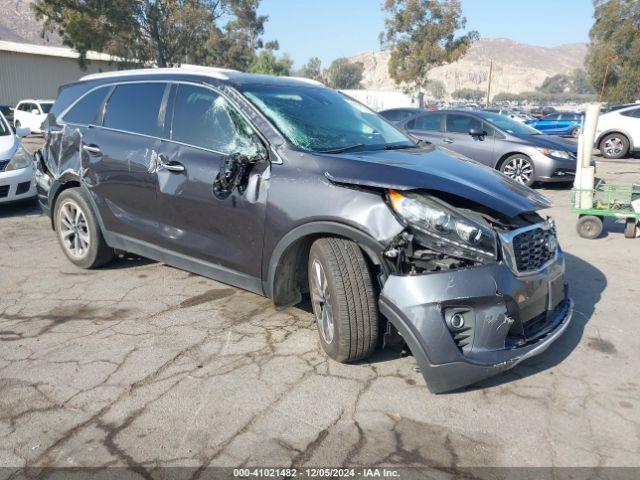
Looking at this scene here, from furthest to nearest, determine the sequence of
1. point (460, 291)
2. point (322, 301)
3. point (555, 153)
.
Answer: point (555, 153) → point (322, 301) → point (460, 291)

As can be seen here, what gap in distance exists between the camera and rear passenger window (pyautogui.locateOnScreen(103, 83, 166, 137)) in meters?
4.46

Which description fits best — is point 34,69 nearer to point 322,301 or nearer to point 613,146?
point 613,146

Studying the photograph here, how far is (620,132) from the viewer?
14.7m

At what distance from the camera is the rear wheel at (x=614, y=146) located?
14.7 metres

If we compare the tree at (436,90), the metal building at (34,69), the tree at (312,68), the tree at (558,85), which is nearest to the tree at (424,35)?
the metal building at (34,69)

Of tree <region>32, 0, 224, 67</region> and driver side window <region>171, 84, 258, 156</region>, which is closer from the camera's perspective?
driver side window <region>171, 84, 258, 156</region>

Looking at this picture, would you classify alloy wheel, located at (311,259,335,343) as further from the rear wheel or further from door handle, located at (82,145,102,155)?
the rear wheel

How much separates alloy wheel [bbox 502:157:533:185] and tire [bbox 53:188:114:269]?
7.38 m

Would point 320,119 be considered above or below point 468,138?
above

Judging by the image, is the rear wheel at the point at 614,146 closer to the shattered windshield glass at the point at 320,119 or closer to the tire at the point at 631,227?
the tire at the point at 631,227

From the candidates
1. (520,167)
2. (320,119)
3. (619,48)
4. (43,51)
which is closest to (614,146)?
(520,167)

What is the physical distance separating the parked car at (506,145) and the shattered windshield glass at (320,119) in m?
5.47

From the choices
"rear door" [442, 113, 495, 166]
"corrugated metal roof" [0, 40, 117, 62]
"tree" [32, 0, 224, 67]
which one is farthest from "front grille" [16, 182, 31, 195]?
"corrugated metal roof" [0, 40, 117, 62]

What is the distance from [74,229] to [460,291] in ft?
12.8
